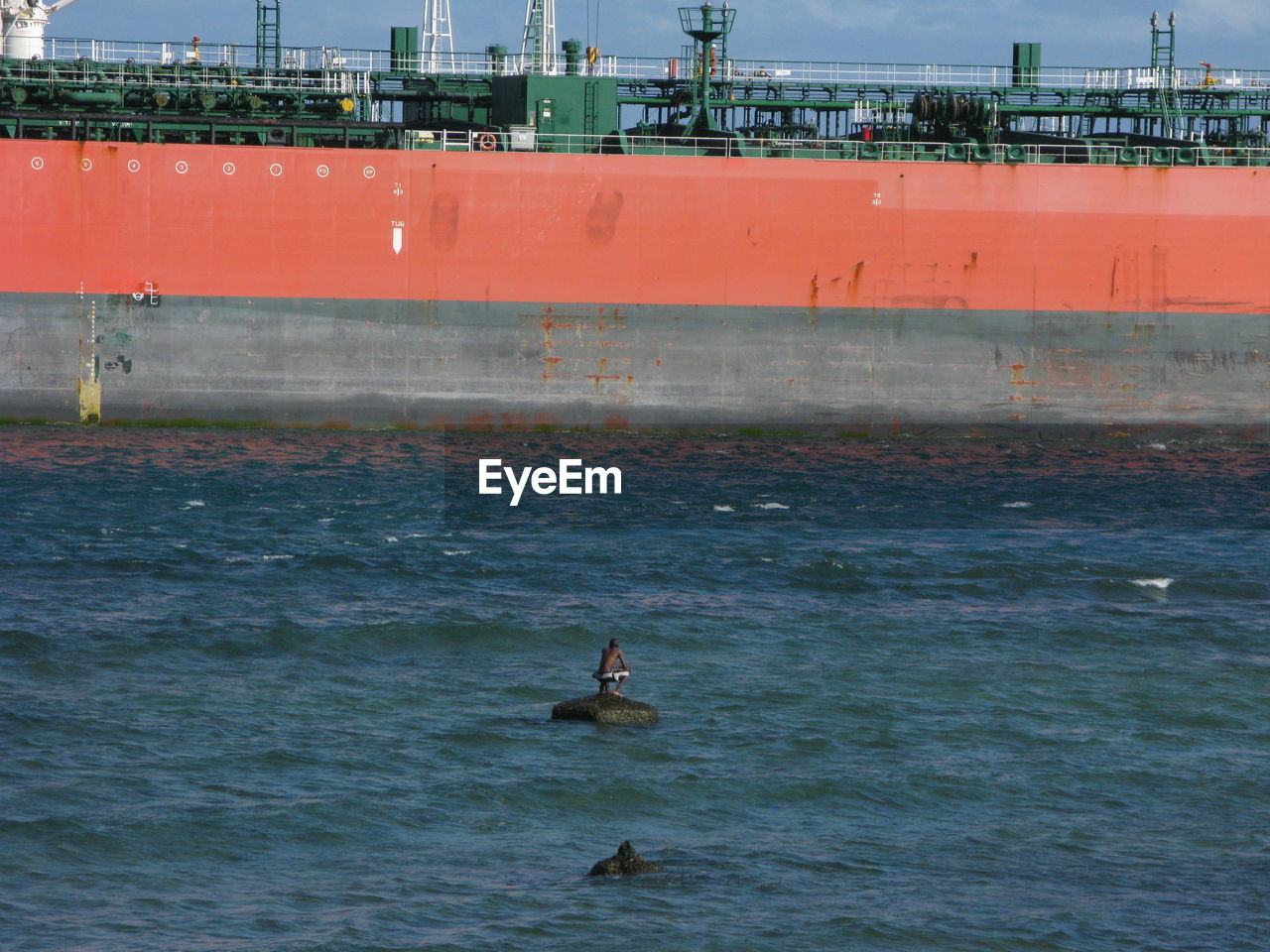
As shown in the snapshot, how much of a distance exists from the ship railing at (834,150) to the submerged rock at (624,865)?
87.2ft

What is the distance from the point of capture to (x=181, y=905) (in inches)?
497

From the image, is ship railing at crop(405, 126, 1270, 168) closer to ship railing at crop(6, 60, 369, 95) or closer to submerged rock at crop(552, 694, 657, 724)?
ship railing at crop(6, 60, 369, 95)

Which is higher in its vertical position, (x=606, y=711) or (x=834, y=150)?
(x=834, y=150)

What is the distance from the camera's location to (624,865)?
13281mm

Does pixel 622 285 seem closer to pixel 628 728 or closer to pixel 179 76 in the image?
pixel 179 76

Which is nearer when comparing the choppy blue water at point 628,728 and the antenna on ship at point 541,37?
the choppy blue water at point 628,728

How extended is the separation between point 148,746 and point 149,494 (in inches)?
597

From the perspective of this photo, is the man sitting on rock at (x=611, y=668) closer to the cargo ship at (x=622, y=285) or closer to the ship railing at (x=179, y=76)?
the cargo ship at (x=622, y=285)

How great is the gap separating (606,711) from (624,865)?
3990mm

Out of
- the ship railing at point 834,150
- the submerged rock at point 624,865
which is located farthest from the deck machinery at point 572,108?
the submerged rock at point 624,865

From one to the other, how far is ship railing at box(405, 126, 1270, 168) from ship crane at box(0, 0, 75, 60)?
46.0 feet

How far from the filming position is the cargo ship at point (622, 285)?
119 feet

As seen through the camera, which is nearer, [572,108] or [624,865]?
[624,865]

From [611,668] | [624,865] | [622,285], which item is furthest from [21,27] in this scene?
[624,865]
